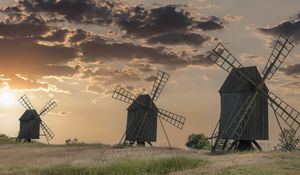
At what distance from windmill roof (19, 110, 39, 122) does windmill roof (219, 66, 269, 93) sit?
47408 millimetres

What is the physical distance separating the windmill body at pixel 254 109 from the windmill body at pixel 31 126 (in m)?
47.4

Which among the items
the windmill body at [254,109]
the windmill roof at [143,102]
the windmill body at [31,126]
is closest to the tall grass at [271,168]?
the windmill body at [254,109]

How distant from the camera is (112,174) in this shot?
82.4 ft

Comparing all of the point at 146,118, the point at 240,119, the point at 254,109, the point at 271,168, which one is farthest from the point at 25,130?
the point at 271,168

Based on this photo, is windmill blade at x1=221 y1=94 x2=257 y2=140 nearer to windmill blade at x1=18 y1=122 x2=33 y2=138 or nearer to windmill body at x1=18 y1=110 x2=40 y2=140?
windmill body at x1=18 y1=110 x2=40 y2=140

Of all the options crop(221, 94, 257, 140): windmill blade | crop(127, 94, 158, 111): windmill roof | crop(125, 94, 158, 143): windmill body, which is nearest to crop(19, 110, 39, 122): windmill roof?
crop(127, 94, 158, 111): windmill roof

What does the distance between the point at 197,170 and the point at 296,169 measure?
4972mm

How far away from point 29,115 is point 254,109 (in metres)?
51.5

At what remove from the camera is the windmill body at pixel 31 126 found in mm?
78438

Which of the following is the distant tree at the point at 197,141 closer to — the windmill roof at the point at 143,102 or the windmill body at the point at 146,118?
the windmill body at the point at 146,118

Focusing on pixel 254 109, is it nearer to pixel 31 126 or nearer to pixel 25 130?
pixel 31 126

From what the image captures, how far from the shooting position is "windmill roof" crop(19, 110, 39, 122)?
7875 cm

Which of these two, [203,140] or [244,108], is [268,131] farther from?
[203,140]

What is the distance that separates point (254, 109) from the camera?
37.9m
